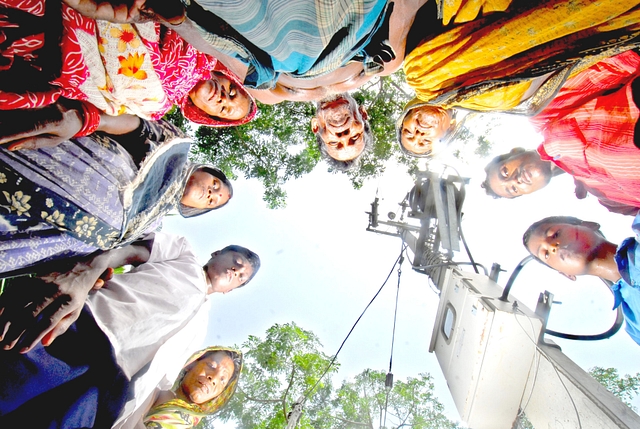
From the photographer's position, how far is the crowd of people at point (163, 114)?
146cm

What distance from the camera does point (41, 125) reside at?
1.39m

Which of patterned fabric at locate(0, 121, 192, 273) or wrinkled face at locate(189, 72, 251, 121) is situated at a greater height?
wrinkled face at locate(189, 72, 251, 121)

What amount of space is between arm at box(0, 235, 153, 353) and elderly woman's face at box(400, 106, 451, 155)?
3.08 m

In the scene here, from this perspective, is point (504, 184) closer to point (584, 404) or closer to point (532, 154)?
point (532, 154)

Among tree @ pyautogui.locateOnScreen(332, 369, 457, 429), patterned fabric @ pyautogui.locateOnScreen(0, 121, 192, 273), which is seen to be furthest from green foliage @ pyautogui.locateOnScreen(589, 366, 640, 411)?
patterned fabric @ pyautogui.locateOnScreen(0, 121, 192, 273)

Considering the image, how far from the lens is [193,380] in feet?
13.0

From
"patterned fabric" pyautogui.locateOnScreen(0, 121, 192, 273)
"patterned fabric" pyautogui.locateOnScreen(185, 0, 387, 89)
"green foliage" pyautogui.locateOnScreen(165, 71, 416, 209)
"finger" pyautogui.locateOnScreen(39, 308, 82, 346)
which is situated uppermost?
"green foliage" pyautogui.locateOnScreen(165, 71, 416, 209)

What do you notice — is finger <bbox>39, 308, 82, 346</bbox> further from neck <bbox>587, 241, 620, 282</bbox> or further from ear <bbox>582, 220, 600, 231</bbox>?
ear <bbox>582, 220, 600, 231</bbox>

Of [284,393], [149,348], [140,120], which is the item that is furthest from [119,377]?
[284,393]

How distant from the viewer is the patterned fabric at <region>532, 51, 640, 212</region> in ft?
7.77

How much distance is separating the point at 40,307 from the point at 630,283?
4316 millimetres

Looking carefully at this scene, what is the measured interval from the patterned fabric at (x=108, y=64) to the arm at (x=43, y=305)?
41.9 inches

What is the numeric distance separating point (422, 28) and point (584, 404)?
15.8 feet

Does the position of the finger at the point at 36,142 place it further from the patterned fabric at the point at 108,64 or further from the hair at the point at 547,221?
the hair at the point at 547,221
